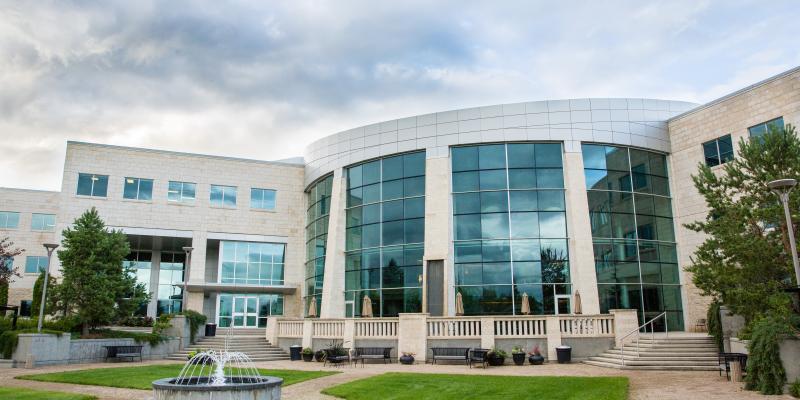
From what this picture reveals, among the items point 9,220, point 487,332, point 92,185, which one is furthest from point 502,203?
point 9,220

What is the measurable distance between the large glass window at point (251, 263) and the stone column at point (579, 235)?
74.1ft

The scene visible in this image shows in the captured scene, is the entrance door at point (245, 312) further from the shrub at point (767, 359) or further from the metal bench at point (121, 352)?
the shrub at point (767, 359)

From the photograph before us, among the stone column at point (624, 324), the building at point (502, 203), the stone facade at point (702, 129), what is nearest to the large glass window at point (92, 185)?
the building at point (502, 203)

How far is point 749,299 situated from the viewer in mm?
17906

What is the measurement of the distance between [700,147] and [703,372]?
17.3 meters

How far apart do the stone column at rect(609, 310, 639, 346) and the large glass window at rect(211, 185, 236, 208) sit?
29.4m

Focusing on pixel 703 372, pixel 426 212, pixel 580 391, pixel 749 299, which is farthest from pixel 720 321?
pixel 426 212

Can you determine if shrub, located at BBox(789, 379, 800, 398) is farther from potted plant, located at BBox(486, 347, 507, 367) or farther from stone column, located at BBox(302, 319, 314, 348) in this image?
stone column, located at BBox(302, 319, 314, 348)

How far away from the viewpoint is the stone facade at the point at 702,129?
28.5m

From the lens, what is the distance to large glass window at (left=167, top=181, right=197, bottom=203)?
1652 inches

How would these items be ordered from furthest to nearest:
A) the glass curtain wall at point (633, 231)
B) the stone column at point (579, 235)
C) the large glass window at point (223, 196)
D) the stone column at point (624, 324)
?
the large glass window at point (223, 196)
the glass curtain wall at point (633, 231)
the stone column at point (579, 235)
the stone column at point (624, 324)

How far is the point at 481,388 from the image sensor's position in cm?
1573

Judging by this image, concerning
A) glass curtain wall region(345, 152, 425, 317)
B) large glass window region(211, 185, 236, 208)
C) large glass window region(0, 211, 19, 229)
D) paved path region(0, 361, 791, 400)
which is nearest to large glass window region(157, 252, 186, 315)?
large glass window region(211, 185, 236, 208)

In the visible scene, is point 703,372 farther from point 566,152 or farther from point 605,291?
point 566,152
